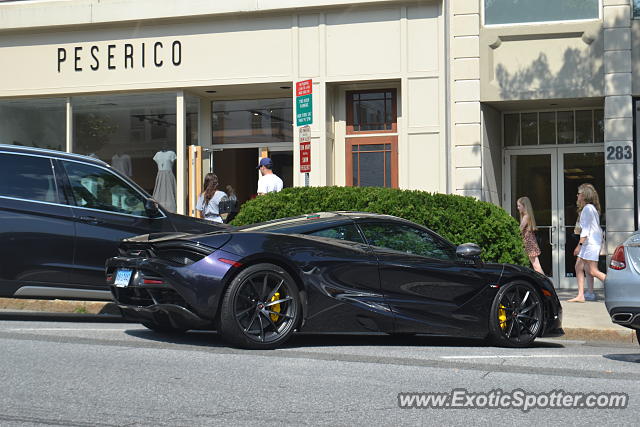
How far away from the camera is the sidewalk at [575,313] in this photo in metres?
10.4

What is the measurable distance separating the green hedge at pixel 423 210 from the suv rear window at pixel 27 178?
12.1ft

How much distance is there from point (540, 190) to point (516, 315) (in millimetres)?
8582

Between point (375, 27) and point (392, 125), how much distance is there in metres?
1.74

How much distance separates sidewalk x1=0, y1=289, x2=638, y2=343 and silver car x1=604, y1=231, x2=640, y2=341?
75.6 inches

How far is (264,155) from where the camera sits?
696 inches

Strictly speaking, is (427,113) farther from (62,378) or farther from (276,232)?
(62,378)

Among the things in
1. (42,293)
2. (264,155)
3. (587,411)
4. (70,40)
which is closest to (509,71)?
(264,155)

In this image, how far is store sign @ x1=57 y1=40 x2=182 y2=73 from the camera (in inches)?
690

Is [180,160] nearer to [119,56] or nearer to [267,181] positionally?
[119,56]

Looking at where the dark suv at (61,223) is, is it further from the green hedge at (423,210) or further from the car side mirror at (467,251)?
the car side mirror at (467,251)

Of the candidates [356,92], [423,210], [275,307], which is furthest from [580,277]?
[275,307]

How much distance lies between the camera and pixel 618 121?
52.4 feet

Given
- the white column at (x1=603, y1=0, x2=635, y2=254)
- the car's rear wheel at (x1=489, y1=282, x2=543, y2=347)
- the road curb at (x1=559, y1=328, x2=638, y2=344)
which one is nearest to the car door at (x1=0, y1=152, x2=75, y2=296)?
the car's rear wheel at (x1=489, y1=282, x2=543, y2=347)

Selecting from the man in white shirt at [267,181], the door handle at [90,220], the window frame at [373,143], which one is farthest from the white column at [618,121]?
the door handle at [90,220]
